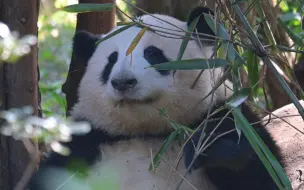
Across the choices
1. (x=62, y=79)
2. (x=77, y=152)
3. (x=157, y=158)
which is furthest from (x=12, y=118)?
(x=62, y=79)

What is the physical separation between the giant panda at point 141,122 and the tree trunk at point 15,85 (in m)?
0.17

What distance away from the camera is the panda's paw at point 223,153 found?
3.04 m

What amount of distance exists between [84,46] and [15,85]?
2.06ft

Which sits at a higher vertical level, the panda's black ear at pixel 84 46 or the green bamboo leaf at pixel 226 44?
the green bamboo leaf at pixel 226 44

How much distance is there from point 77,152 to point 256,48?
1287mm

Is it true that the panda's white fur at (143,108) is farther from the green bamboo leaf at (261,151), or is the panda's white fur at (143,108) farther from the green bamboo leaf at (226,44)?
the green bamboo leaf at (261,151)

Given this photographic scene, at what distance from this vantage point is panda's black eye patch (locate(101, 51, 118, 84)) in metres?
3.63

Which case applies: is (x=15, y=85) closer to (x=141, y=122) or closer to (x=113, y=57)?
(x=113, y=57)

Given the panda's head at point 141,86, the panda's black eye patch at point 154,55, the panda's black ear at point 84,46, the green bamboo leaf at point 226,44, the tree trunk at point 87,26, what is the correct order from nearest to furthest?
the green bamboo leaf at point 226,44, the panda's head at point 141,86, the panda's black eye patch at point 154,55, the panda's black ear at point 84,46, the tree trunk at point 87,26

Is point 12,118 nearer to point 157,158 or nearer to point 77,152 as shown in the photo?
point 157,158

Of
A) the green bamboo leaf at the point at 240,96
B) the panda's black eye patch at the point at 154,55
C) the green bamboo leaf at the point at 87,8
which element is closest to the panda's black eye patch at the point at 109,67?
the panda's black eye patch at the point at 154,55

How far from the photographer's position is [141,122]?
3.51m

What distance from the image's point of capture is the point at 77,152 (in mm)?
3576

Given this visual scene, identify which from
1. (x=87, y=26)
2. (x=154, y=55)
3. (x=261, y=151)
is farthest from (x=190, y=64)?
(x=87, y=26)
